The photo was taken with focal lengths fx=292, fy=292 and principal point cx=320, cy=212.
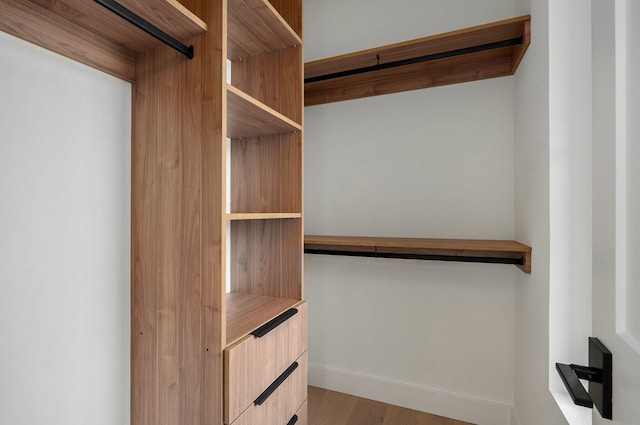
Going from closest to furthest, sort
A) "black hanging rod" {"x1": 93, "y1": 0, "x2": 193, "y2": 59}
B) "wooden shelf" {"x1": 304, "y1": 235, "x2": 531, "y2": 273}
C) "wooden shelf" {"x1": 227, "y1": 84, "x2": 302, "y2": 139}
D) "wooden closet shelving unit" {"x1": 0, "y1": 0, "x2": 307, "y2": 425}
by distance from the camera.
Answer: "black hanging rod" {"x1": 93, "y1": 0, "x2": 193, "y2": 59} < "wooden closet shelving unit" {"x1": 0, "y1": 0, "x2": 307, "y2": 425} < "wooden shelf" {"x1": 227, "y1": 84, "x2": 302, "y2": 139} < "wooden shelf" {"x1": 304, "y1": 235, "x2": 531, "y2": 273}

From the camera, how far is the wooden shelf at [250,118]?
97 cm

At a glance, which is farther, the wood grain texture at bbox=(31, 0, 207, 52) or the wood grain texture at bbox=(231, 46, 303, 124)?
the wood grain texture at bbox=(231, 46, 303, 124)

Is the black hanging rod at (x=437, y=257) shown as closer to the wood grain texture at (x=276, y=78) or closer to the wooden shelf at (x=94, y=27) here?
the wood grain texture at (x=276, y=78)

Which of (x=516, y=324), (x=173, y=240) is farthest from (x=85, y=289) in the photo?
(x=516, y=324)

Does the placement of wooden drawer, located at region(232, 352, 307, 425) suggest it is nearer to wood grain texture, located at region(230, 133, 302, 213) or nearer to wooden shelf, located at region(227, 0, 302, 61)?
wood grain texture, located at region(230, 133, 302, 213)

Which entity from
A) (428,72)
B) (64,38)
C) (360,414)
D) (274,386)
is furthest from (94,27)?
(360,414)

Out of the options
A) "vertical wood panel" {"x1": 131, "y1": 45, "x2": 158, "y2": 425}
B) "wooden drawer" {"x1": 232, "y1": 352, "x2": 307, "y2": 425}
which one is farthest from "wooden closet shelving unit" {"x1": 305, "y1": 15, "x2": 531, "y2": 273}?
"vertical wood panel" {"x1": 131, "y1": 45, "x2": 158, "y2": 425}

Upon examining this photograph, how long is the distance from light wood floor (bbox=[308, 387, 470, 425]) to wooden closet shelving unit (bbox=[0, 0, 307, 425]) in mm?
660

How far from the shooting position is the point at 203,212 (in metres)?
0.89

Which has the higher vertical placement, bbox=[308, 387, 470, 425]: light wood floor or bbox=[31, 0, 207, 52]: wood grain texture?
bbox=[31, 0, 207, 52]: wood grain texture

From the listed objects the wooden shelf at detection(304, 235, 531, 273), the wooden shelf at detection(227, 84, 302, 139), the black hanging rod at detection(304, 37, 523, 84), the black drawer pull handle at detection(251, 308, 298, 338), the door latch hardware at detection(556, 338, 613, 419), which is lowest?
the black drawer pull handle at detection(251, 308, 298, 338)

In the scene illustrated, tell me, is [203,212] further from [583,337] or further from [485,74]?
[485,74]

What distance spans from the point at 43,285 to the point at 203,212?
0.48 metres

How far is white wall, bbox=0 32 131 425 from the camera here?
764mm
